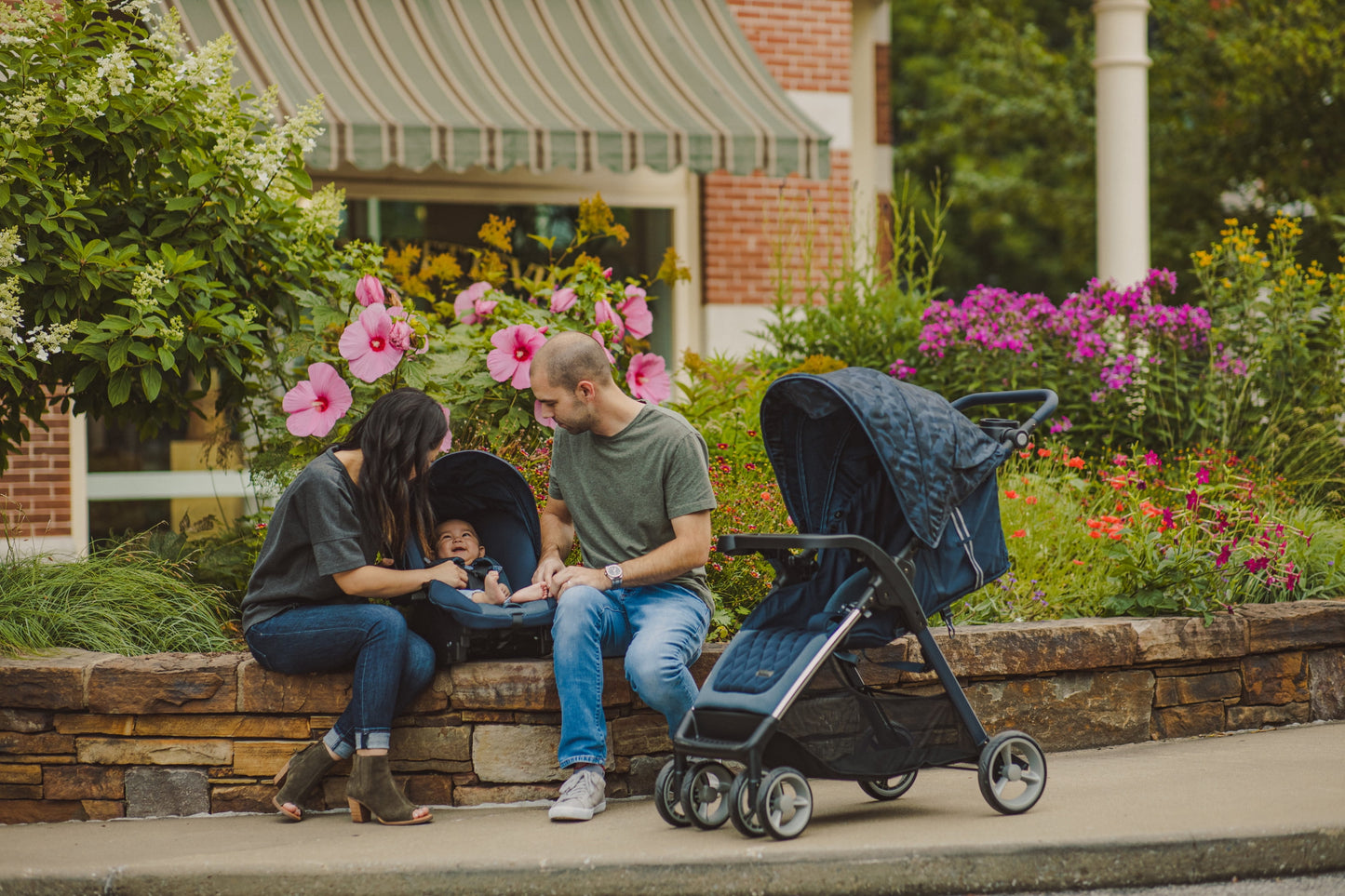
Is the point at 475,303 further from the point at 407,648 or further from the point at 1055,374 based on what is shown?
the point at 1055,374

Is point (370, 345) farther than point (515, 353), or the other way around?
point (515, 353)

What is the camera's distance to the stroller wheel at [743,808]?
376 cm

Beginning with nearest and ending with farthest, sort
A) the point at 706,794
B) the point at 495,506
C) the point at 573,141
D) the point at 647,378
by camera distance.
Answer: the point at 706,794 < the point at 495,506 < the point at 647,378 < the point at 573,141

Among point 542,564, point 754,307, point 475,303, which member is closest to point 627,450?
point 542,564

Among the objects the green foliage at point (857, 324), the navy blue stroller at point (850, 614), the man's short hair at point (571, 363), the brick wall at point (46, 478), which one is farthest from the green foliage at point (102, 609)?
the green foliage at point (857, 324)

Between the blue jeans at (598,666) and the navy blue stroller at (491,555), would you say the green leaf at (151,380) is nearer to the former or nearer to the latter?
the navy blue stroller at (491,555)

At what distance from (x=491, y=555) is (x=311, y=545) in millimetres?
666

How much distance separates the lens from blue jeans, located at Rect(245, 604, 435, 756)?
4.20m

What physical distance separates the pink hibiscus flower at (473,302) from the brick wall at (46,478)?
3.28m

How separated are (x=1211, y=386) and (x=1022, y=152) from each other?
16930 millimetres

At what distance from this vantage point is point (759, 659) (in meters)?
3.92

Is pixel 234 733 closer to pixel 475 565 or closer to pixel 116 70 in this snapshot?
pixel 475 565

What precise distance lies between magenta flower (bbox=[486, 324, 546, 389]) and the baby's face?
80 cm

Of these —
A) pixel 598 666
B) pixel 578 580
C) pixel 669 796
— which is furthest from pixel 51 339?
pixel 669 796
